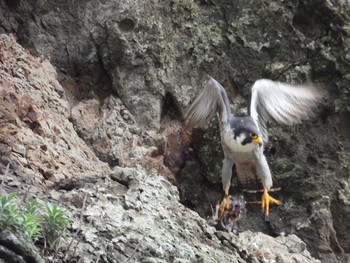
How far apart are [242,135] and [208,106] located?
2.07ft

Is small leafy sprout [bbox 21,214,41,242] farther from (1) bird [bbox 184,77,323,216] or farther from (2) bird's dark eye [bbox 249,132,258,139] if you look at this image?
(2) bird's dark eye [bbox 249,132,258,139]

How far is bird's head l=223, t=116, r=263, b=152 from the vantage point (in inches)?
329

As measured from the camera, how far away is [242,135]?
8.38 meters

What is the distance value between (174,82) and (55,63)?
57.2 inches

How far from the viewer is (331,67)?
31.0 ft

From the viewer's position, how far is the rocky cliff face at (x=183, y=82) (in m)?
8.34

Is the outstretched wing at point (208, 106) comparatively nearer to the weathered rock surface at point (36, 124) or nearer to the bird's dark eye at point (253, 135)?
the bird's dark eye at point (253, 135)

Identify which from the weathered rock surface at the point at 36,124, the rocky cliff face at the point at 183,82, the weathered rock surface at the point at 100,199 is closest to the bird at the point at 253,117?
the rocky cliff face at the point at 183,82

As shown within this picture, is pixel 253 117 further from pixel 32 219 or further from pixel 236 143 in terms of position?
pixel 32 219

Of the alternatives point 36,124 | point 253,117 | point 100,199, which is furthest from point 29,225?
point 253,117

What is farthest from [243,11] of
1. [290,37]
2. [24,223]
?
[24,223]

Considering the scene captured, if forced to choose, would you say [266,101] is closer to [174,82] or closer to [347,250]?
[174,82]

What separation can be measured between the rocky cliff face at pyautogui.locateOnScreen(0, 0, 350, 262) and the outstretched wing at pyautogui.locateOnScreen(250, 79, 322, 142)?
1.24ft

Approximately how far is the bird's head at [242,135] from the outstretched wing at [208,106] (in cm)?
18
